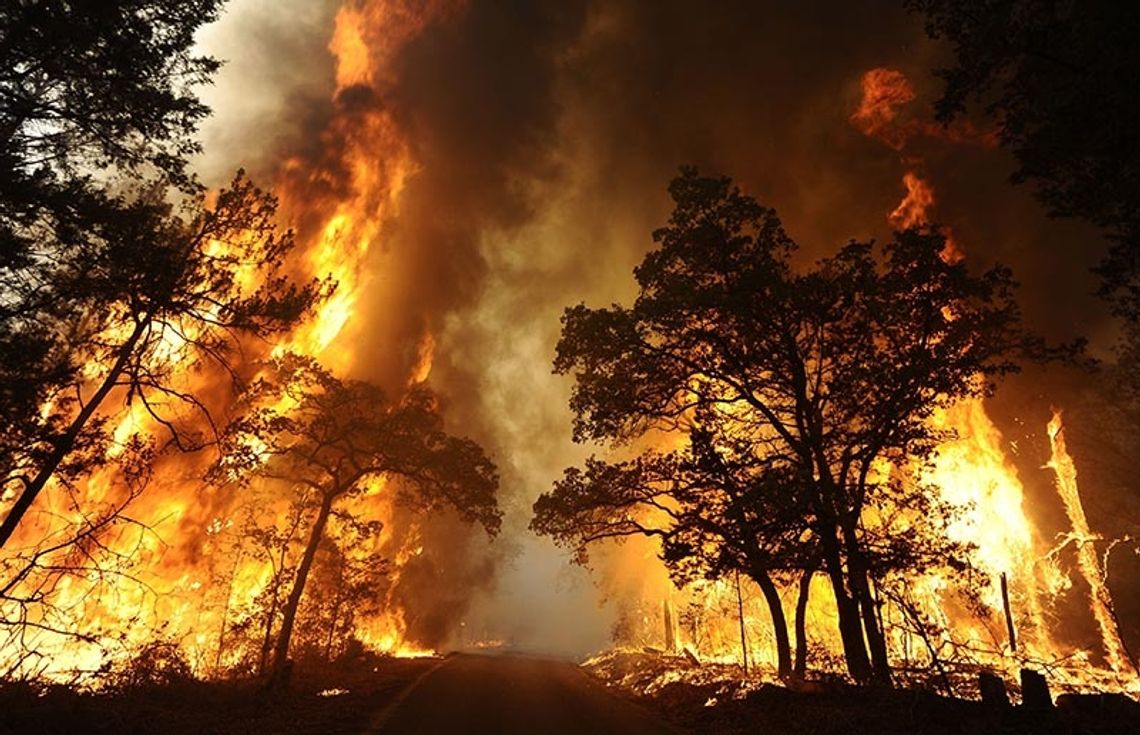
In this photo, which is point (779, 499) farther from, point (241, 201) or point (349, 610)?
point (349, 610)

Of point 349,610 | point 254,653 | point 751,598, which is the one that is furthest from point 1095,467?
point 254,653

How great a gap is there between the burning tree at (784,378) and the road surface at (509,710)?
13.8ft

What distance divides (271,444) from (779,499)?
1315 cm

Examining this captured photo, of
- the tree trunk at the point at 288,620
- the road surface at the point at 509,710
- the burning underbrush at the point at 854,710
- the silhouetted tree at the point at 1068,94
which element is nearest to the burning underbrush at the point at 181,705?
the tree trunk at the point at 288,620

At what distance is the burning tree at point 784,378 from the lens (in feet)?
43.4

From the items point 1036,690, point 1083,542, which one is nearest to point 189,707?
point 1036,690

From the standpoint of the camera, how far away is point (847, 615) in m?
13.7

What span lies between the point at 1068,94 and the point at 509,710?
56.2 feet

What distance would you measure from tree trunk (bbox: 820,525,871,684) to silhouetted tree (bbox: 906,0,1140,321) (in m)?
7.50

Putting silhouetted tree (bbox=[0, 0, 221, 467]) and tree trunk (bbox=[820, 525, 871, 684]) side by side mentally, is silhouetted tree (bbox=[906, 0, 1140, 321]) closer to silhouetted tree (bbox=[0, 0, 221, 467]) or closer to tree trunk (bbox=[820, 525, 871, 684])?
tree trunk (bbox=[820, 525, 871, 684])

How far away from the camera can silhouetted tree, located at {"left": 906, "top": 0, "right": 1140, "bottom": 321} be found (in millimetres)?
7180

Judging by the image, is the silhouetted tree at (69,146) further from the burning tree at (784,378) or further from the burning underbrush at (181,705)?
the burning tree at (784,378)

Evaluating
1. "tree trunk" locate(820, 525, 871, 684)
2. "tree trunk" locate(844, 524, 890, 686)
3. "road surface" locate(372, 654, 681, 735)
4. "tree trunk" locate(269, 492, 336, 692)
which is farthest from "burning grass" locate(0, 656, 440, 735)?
"tree trunk" locate(844, 524, 890, 686)

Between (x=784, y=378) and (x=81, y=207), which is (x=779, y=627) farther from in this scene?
(x=81, y=207)
